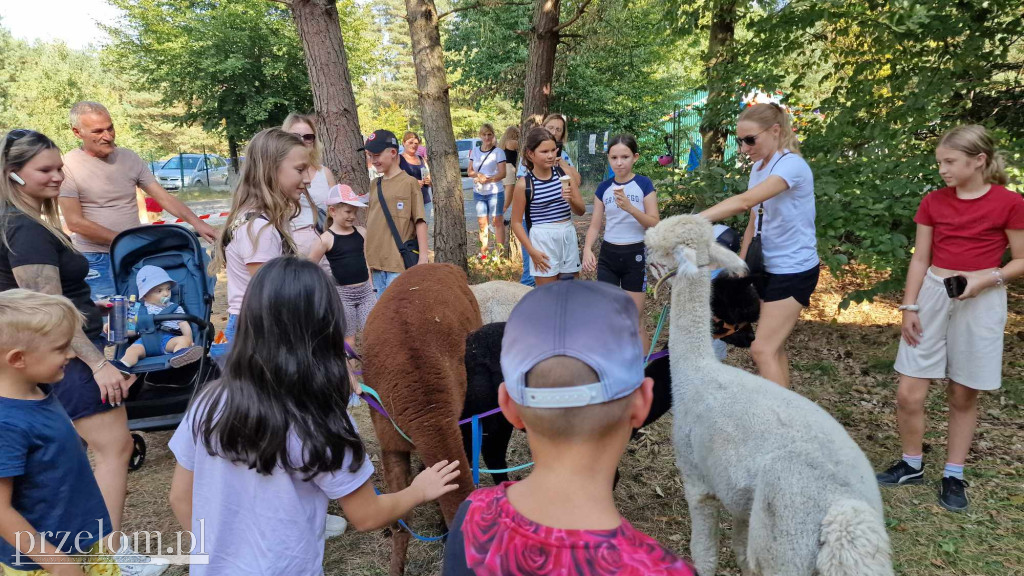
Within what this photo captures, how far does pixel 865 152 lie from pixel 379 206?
13.8 feet

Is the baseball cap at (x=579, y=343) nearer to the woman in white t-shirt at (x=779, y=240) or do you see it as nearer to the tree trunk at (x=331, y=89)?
the woman in white t-shirt at (x=779, y=240)

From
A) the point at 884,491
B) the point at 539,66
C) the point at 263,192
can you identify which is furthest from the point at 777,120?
the point at 539,66

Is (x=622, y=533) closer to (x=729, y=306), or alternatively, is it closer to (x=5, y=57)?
(x=729, y=306)

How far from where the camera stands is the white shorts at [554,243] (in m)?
5.16

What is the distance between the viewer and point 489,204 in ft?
33.1

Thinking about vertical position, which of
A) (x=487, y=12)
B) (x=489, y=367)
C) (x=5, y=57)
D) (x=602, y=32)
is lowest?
(x=489, y=367)

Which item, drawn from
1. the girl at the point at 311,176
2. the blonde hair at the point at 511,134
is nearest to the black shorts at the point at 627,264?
the girl at the point at 311,176

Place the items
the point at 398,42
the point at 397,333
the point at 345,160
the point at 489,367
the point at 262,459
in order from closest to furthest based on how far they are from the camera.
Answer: the point at 262,459 < the point at 397,333 < the point at 489,367 < the point at 345,160 < the point at 398,42

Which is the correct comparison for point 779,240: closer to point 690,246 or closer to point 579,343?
point 690,246

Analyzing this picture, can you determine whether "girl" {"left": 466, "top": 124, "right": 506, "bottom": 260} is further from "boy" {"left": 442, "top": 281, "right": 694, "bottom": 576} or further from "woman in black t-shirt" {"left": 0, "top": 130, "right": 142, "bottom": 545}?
"boy" {"left": 442, "top": 281, "right": 694, "bottom": 576}

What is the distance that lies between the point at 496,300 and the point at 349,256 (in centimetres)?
125

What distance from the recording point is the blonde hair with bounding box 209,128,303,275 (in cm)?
287

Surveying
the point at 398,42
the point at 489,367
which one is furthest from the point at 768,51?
the point at 398,42

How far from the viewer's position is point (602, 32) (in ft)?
47.5
